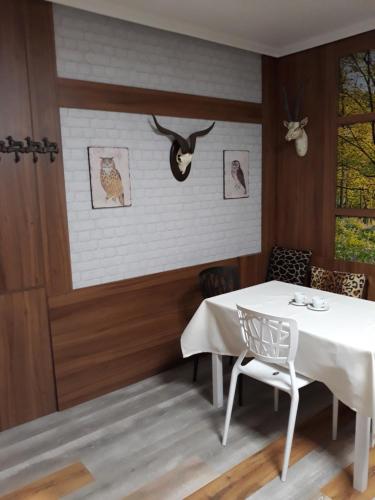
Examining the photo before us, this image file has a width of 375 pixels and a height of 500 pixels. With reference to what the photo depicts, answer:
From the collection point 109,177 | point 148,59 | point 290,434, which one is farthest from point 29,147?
point 290,434

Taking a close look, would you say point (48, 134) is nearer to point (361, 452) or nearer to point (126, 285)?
point (126, 285)

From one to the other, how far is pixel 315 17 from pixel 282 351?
2.42 m

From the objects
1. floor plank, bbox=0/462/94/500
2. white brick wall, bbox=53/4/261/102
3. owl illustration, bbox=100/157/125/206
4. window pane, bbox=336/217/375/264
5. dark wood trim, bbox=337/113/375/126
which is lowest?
floor plank, bbox=0/462/94/500

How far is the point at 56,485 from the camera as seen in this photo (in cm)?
221

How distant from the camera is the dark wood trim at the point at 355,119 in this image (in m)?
3.30

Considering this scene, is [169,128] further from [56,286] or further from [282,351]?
[282,351]

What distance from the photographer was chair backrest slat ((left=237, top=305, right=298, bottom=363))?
212cm

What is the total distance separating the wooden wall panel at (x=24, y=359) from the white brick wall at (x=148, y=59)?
1513mm

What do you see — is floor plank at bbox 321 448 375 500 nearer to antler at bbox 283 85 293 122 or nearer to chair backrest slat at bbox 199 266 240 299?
chair backrest slat at bbox 199 266 240 299

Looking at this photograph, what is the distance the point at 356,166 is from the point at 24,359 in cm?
291

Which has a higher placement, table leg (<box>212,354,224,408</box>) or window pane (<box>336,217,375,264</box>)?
window pane (<box>336,217,375,264</box>)

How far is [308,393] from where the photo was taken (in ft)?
9.86

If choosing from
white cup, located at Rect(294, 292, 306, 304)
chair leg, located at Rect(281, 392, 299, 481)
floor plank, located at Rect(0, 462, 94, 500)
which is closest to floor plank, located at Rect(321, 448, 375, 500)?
chair leg, located at Rect(281, 392, 299, 481)

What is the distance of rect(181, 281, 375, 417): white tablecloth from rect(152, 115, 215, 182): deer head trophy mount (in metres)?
1.10
